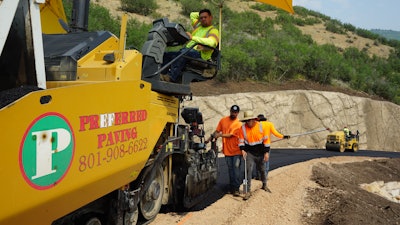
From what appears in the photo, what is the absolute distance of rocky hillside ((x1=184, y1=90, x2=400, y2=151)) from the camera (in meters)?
16.8

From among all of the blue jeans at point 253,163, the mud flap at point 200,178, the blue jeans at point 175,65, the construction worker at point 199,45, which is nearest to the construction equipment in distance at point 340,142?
the blue jeans at point 253,163

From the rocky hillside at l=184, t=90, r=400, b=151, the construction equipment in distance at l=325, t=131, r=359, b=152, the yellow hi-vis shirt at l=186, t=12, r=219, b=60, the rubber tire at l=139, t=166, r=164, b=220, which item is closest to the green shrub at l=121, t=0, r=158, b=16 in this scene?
the rocky hillside at l=184, t=90, r=400, b=151

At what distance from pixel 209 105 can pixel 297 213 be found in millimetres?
10463

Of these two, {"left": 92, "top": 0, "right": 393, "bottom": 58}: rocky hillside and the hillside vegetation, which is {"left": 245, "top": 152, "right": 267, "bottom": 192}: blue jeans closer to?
the hillside vegetation

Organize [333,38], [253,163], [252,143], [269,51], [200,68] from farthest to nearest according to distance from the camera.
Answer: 1. [333,38]
2. [269,51]
3. [253,163]
4. [252,143]
5. [200,68]

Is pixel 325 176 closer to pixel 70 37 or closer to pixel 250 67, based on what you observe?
pixel 70 37

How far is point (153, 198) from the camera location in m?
5.12

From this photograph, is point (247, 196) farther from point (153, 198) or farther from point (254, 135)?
point (153, 198)

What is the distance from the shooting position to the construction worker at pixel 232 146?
7.49 meters

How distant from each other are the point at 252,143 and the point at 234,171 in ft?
2.12

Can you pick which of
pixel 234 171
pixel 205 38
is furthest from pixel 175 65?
pixel 234 171

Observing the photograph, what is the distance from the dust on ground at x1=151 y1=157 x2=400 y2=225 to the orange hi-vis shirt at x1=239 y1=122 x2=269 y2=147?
0.94 m

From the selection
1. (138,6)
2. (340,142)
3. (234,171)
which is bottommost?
(340,142)

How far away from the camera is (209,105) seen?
644 inches
